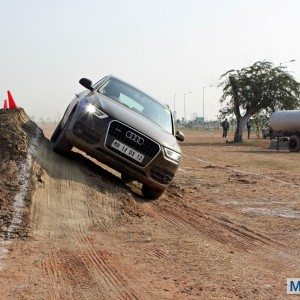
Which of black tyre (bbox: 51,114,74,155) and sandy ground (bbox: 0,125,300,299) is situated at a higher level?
black tyre (bbox: 51,114,74,155)

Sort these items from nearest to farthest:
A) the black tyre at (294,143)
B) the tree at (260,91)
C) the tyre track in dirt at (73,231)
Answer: the tyre track in dirt at (73,231) < the black tyre at (294,143) < the tree at (260,91)

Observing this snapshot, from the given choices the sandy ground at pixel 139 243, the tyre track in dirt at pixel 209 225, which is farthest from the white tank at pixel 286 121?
the tyre track in dirt at pixel 209 225

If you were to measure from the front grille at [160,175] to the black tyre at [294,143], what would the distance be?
74.2ft

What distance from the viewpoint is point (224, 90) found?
1713 inches

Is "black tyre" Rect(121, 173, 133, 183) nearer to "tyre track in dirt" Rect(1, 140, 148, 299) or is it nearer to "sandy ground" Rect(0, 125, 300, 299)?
"sandy ground" Rect(0, 125, 300, 299)

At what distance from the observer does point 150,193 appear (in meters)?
8.65

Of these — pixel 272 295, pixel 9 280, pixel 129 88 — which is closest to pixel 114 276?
pixel 9 280

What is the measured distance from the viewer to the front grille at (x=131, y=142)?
8125mm

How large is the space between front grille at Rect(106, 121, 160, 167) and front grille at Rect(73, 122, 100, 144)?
20 centimetres

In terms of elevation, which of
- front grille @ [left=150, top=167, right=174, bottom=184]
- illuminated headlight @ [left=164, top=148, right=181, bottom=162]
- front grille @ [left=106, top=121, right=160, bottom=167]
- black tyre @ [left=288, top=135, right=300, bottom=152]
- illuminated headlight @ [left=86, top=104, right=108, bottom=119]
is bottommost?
black tyre @ [left=288, top=135, right=300, bottom=152]

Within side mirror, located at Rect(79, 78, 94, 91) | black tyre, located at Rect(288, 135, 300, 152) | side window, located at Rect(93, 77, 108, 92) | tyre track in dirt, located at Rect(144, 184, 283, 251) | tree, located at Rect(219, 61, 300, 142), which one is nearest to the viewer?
tyre track in dirt, located at Rect(144, 184, 283, 251)

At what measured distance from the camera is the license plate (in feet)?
26.6

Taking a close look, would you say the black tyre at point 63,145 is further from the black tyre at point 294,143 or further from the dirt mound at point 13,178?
the black tyre at point 294,143

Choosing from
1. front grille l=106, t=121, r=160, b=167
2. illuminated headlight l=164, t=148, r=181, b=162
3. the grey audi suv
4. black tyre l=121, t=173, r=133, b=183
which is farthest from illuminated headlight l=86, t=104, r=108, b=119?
black tyre l=121, t=173, r=133, b=183
